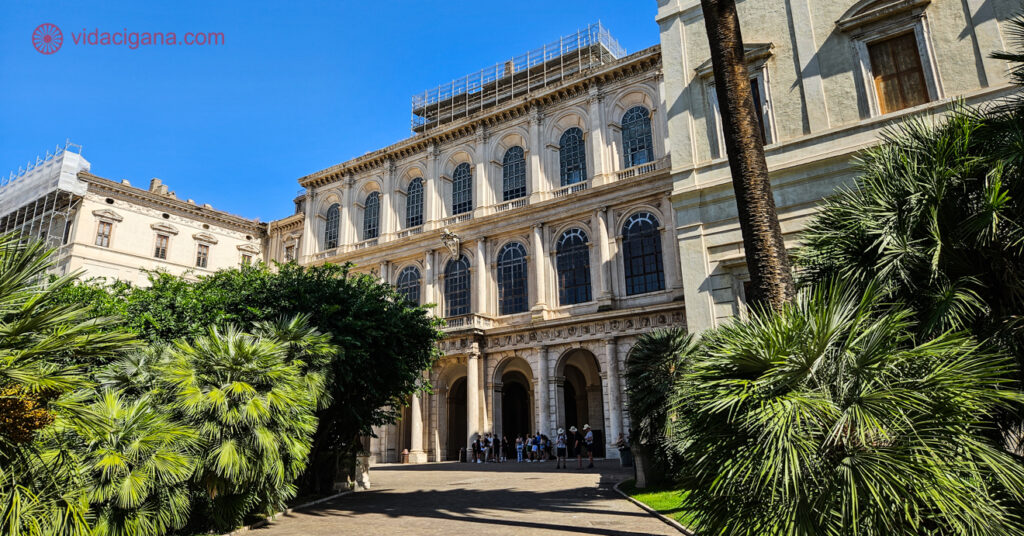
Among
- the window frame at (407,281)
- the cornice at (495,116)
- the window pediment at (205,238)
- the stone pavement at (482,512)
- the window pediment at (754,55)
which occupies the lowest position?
the stone pavement at (482,512)

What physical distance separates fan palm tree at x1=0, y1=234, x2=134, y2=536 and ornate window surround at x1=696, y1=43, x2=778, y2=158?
13.3m

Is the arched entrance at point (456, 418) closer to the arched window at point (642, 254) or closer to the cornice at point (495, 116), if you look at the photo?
the arched window at point (642, 254)

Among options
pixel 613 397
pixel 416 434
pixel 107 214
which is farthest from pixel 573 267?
pixel 107 214

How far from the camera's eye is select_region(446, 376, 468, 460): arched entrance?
116 ft

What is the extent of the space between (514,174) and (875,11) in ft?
78.7

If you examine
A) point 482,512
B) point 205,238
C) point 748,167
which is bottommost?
point 482,512

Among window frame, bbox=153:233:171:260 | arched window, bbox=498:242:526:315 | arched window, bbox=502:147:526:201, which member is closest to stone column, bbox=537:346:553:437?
arched window, bbox=498:242:526:315

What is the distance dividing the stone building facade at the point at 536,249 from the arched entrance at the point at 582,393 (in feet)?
0.28

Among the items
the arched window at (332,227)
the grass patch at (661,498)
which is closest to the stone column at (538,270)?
the arched window at (332,227)

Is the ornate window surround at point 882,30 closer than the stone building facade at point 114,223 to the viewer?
Yes

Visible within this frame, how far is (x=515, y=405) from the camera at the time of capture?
3719 centimetres

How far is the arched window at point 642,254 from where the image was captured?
30.0 meters

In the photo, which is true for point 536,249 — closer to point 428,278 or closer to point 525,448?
point 428,278

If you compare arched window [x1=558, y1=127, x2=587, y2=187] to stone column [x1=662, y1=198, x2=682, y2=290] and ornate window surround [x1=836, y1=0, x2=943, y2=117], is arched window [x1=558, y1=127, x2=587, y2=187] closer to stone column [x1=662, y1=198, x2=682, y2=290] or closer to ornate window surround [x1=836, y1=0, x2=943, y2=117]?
stone column [x1=662, y1=198, x2=682, y2=290]
